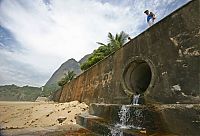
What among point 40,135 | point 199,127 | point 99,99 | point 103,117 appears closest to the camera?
point 199,127

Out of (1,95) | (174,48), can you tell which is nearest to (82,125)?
(174,48)

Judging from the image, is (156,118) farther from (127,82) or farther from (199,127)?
(127,82)

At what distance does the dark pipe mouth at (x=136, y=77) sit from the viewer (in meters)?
8.95

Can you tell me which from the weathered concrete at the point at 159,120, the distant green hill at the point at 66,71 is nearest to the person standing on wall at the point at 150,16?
the weathered concrete at the point at 159,120

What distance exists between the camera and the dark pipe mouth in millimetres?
8945

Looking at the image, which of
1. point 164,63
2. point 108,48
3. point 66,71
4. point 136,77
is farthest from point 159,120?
point 66,71

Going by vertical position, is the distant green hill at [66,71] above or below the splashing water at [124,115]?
above

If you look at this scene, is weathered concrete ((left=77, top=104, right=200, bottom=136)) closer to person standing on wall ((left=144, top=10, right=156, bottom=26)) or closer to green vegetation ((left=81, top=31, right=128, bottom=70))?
person standing on wall ((left=144, top=10, right=156, bottom=26))

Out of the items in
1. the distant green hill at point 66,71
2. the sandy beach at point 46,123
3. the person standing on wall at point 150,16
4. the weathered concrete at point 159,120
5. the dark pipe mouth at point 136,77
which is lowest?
the sandy beach at point 46,123

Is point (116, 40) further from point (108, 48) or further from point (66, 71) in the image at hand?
point (66, 71)

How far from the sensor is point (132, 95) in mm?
8344

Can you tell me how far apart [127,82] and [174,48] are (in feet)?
11.2

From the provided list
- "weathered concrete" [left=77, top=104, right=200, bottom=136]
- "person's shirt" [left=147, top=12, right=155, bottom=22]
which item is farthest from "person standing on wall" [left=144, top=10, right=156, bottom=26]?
"weathered concrete" [left=77, top=104, right=200, bottom=136]

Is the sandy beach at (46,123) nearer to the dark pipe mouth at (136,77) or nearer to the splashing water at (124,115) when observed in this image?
the splashing water at (124,115)
